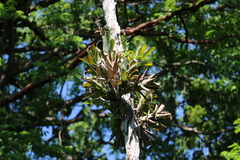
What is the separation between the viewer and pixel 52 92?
11.3m

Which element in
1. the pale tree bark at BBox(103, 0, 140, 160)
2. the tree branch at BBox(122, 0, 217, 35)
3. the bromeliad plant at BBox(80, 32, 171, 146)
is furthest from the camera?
the tree branch at BBox(122, 0, 217, 35)

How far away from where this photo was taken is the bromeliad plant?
11.8ft

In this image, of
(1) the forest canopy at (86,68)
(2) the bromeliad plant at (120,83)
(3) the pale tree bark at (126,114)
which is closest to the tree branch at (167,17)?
(1) the forest canopy at (86,68)

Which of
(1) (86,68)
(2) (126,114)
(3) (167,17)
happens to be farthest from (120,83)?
(1) (86,68)

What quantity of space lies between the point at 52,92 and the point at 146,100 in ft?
25.4

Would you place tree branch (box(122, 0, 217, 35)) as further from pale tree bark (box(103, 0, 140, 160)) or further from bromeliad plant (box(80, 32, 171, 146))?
bromeliad plant (box(80, 32, 171, 146))

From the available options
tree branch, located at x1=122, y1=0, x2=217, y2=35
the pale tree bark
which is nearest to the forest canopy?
tree branch, located at x1=122, y1=0, x2=217, y2=35

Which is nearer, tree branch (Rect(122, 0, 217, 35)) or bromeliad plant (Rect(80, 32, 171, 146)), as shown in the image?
bromeliad plant (Rect(80, 32, 171, 146))

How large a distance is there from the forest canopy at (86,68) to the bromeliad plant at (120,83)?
14.1ft

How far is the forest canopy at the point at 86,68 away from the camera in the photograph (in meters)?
9.36

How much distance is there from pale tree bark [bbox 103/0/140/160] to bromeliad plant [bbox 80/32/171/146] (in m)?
0.05

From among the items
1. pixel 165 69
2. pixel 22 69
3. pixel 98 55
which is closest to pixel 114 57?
pixel 98 55

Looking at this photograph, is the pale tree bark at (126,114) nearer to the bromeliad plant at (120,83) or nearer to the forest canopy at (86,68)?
the bromeliad plant at (120,83)

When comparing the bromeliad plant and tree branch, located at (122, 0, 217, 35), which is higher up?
tree branch, located at (122, 0, 217, 35)
